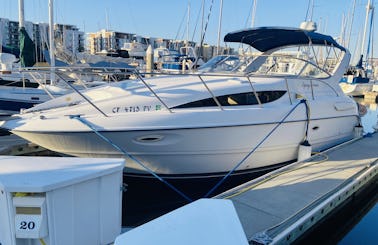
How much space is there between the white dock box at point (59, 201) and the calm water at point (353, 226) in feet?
8.11

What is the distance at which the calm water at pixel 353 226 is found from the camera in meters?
4.28

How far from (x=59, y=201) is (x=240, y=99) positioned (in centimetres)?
354

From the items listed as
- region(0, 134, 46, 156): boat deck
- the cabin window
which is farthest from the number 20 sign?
region(0, 134, 46, 156): boat deck

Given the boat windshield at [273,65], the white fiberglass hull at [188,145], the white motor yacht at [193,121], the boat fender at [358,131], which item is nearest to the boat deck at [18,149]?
the white motor yacht at [193,121]

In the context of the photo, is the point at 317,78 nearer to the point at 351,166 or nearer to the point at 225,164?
the point at 351,166

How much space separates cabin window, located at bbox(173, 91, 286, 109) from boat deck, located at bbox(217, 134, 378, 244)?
1223 mm

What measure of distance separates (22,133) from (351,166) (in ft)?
17.4

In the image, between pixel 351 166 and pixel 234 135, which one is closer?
pixel 234 135

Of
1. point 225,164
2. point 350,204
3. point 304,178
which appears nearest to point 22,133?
point 225,164

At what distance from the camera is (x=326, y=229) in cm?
440

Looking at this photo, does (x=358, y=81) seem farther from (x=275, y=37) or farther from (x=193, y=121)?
(x=193, y=121)

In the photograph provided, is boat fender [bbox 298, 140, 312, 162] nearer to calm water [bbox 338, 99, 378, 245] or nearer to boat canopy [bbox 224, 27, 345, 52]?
calm water [bbox 338, 99, 378, 245]

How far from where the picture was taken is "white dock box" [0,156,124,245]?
218cm

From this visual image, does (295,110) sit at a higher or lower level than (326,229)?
higher
